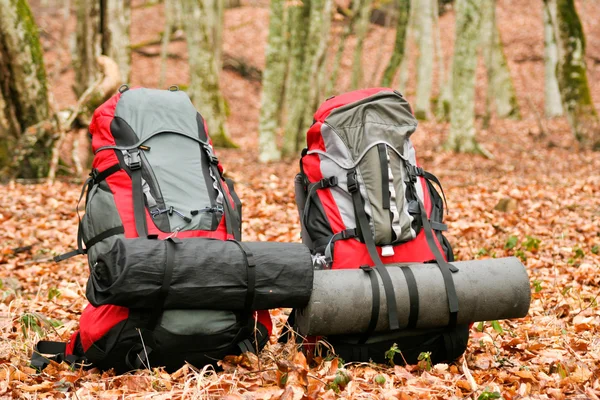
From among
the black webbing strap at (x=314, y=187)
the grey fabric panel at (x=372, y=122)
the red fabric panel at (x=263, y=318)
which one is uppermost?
the grey fabric panel at (x=372, y=122)

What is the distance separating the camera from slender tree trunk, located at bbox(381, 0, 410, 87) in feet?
64.4

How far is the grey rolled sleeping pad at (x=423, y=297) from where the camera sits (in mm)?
3520

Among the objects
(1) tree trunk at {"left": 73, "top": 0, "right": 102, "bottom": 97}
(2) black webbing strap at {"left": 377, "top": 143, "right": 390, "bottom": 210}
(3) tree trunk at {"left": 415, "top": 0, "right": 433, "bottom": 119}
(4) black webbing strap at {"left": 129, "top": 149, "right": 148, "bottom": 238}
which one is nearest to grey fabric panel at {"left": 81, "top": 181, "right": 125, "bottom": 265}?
(4) black webbing strap at {"left": 129, "top": 149, "right": 148, "bottom": 238}

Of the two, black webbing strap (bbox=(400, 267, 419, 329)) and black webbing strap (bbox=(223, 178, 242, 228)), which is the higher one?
black webbing strap (bbox=(223, 178, 242, 228))

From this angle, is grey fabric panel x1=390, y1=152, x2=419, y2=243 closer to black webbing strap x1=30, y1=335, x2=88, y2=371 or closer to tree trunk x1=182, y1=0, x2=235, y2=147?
black webbing strap x1=30, y1=335, x2=88, y2=371

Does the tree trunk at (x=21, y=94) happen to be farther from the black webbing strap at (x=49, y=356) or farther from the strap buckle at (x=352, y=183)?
the strap buckle at (x=352, y=183)

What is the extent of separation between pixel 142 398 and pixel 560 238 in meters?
5.29

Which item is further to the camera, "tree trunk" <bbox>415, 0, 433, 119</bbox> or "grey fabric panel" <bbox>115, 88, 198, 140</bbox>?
"tree trunk" <bbox>415, 0, 433, 119</bbox>

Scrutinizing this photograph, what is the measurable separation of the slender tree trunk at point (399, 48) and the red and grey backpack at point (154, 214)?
1600cm

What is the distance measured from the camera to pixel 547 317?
467 cm

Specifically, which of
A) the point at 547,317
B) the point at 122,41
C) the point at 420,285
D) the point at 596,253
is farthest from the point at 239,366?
the point at 122,41

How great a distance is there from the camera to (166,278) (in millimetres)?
3281

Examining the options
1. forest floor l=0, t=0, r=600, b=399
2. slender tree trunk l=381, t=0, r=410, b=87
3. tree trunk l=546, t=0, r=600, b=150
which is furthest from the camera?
slender tree trunk l=381, t=0, r=410, b=87

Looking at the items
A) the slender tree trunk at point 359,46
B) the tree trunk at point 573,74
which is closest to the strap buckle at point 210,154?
the tree trunk at point 573,74
